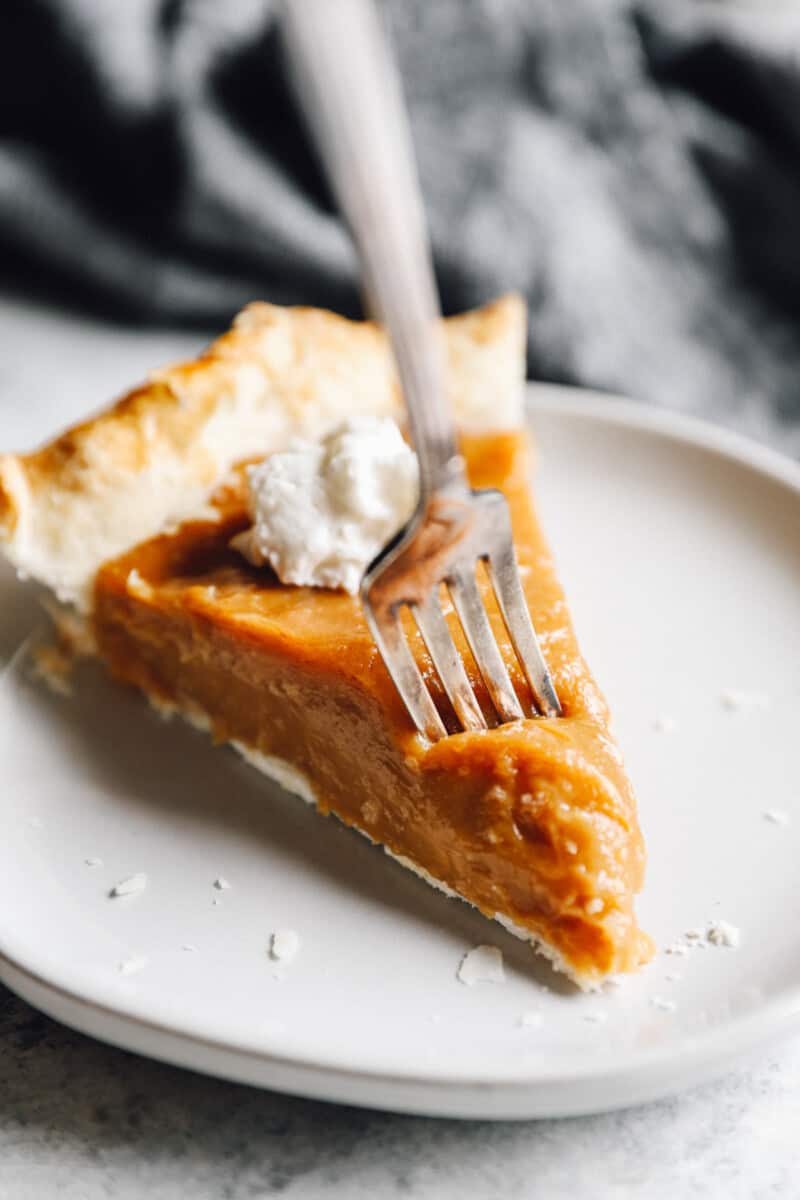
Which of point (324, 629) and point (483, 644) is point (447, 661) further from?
point (324, 629)

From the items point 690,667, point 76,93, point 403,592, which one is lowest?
point 690,667

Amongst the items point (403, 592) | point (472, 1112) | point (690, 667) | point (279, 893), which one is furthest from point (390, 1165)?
point (690, 667)

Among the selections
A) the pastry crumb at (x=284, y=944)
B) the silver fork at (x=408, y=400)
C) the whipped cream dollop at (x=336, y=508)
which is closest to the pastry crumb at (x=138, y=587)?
the whipped cream dollop at (x=336, y=508)

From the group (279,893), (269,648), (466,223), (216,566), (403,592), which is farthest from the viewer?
(466,223)

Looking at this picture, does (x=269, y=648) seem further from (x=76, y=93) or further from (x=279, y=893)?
(x=76, y=93)

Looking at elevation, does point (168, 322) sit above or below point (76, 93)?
below

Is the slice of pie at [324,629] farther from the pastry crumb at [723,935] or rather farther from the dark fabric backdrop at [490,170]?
the dark fabric backdrop at [490,170]

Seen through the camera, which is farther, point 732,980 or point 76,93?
point 76,93

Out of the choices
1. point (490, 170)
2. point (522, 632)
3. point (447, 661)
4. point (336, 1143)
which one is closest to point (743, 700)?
point (522, 632)
